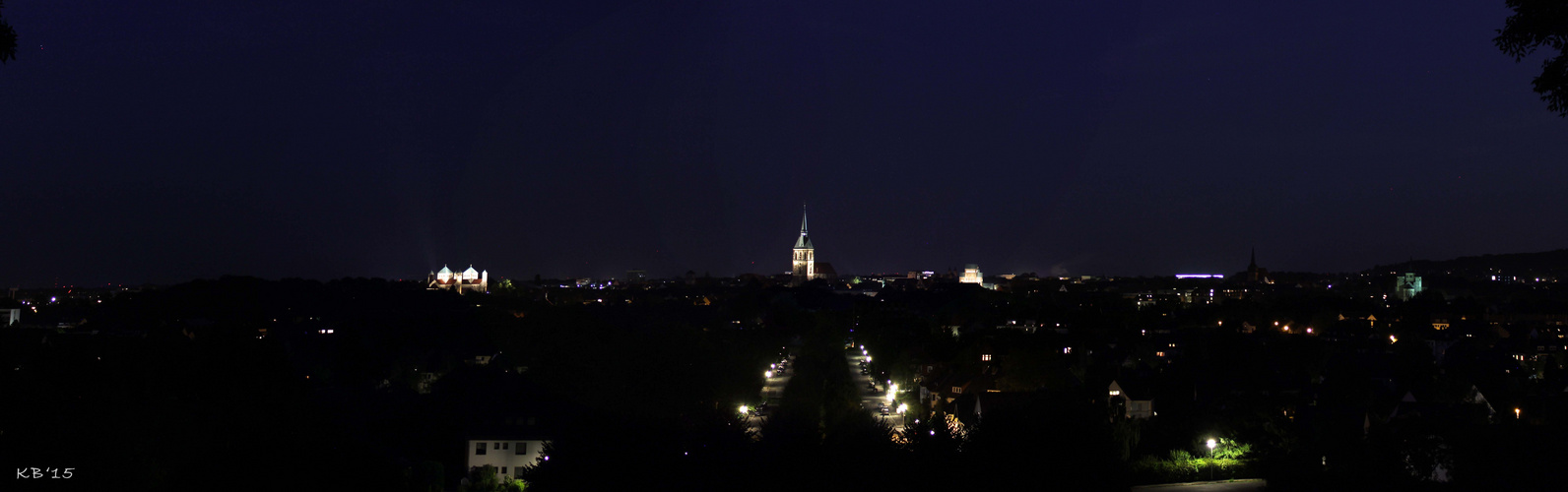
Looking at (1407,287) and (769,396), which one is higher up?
(1407,287)

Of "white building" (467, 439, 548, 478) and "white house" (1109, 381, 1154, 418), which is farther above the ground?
"white house" (1109, 381, 1154, 418)

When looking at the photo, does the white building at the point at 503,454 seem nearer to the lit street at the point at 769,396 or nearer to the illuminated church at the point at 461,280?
the lit street at the point at 769,396

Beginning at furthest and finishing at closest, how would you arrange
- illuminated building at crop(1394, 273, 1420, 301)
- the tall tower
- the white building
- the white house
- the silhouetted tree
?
the tall tower
illuminated building at crop(1394, 273, 1420, 301)
the white house
the white building
the silhouetted tree

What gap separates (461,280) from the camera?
119750mm

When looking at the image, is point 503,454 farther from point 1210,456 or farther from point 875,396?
point 875,396

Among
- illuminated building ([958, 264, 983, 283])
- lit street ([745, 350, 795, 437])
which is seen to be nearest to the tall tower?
illuminated building ([958, 264, 983, 283])

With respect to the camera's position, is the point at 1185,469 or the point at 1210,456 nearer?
the point at 1185,469

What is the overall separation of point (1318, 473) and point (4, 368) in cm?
2271

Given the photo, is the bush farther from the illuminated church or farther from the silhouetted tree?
the illuminated church

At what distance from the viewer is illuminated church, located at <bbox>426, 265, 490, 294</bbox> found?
115 meters

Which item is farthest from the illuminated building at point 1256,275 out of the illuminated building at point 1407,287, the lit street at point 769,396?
the lit street at point 769,396

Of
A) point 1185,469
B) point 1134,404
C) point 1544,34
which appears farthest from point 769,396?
point 1544,34

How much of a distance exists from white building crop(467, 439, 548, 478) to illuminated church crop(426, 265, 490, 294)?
313ft

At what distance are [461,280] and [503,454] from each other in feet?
337
